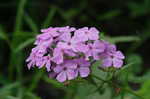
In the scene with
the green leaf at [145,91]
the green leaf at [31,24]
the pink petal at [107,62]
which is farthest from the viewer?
the green leaf at [31,24]

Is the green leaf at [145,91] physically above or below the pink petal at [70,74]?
below

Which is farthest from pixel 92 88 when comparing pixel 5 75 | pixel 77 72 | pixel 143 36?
pixel 143 36

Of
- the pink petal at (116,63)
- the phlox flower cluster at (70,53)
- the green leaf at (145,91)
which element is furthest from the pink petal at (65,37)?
the green leaf at (145,91)

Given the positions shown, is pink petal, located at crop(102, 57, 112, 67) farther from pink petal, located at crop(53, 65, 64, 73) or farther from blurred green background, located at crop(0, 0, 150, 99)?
blurred green background, located at crop(0, 0, 150, 99)

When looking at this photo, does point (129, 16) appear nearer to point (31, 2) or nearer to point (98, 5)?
point (98, 5)

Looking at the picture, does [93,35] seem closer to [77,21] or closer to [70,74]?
[70,74]

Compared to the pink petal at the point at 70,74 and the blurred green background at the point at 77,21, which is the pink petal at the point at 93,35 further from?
the blurred green background at the point at 77,21

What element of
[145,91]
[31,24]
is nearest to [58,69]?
[145,91]

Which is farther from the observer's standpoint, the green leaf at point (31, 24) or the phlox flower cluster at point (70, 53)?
the green leaf at point (31, 24)
